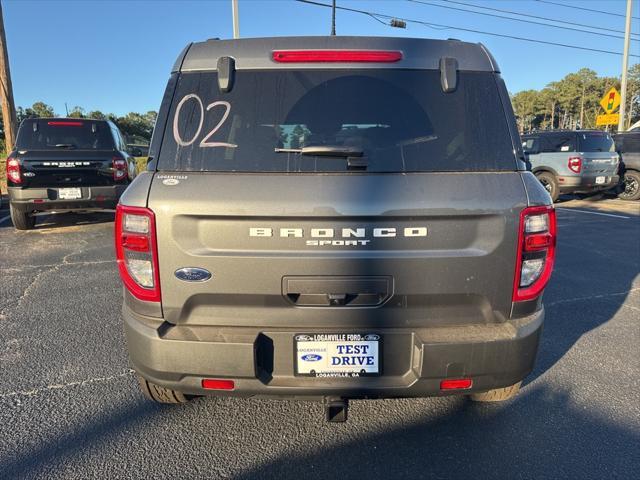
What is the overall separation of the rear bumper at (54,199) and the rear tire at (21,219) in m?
0.30

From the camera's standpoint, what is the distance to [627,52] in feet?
64.2

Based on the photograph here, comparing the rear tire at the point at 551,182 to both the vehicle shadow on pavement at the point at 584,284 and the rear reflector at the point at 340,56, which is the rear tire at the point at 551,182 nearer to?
the vehicle shadow on pavement at the point at 584,284

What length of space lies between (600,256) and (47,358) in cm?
701

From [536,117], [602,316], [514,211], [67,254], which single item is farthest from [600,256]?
[536,117]

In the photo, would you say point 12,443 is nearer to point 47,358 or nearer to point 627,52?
point 47,358

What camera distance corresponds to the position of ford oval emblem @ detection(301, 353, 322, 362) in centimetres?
198

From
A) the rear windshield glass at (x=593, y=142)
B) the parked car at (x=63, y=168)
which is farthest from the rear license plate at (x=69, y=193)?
the rear windshield glass at (x=593, y=142)

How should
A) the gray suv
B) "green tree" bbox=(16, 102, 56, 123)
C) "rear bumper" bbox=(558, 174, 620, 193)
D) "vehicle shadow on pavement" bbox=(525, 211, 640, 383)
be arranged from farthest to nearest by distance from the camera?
1. "green tree" bbox=(16, 102, 56, 123)
2. "rear bumper" bbox=(558, 174, 620, 193)
3. "vehicle shadow on pavement" bbox=(525, 211, 640, 383)
4. the gray suv

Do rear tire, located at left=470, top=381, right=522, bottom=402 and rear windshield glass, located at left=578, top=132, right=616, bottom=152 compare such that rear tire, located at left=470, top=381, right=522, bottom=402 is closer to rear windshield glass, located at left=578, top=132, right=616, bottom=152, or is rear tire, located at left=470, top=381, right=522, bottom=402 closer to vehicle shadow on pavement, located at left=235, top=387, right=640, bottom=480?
vehicle shadow on pavement, located at left=235, top=387, right=640, bottom=480

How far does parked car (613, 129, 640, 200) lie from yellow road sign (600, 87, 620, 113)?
6457 mm

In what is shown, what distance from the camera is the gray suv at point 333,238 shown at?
1.92 m

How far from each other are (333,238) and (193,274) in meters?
0.65

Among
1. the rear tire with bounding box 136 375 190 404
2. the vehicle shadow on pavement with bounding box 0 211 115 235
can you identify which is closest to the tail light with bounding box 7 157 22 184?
the vehicle shadow on pavement with bounding box 0 211 115 235

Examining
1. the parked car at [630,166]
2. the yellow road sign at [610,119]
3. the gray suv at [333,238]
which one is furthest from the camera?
the yellow road sign at [610,119]
